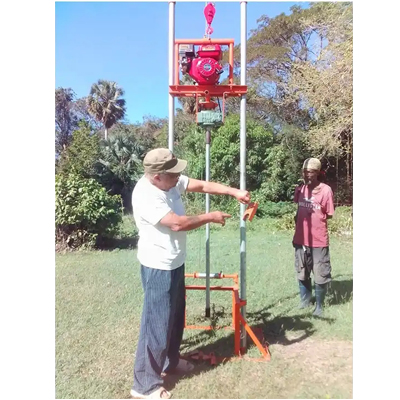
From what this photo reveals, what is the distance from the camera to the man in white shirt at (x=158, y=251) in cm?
229

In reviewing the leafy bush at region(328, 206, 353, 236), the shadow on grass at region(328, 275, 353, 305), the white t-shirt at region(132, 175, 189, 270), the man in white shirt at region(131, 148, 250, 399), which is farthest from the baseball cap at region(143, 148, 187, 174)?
the leafy bush at region(328, 206, 353, 236)

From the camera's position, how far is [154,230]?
2336 mm

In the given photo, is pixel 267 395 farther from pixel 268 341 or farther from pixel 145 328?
pixel 145 328

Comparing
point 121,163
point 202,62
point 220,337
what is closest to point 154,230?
point 202,62

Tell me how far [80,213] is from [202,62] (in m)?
4.33

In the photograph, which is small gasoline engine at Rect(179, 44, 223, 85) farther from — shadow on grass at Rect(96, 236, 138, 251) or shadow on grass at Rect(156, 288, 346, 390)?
shadow on grass at Rect(96, 236, 138, 251)

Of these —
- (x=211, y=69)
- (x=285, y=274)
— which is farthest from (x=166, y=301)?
(x=285, y=274)

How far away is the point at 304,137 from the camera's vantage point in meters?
10.9

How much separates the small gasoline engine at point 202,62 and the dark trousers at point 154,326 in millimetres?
1377

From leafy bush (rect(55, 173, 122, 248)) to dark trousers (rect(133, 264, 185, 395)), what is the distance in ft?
14.1

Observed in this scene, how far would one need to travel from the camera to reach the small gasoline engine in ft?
8.96

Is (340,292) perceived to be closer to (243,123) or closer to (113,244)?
(243,123)

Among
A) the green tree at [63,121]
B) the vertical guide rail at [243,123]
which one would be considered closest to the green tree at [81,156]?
the green tree at [63,121]

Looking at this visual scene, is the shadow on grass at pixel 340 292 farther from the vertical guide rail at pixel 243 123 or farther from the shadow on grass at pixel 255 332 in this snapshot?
the vertical guide rail at pixel 243 123
